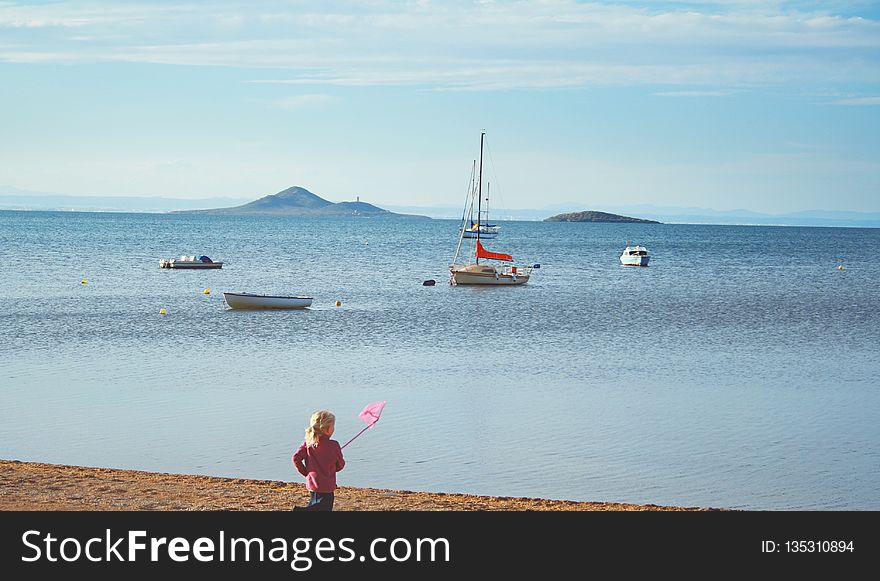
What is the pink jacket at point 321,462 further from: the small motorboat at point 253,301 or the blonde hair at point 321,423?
the small motorboat at point 253,301

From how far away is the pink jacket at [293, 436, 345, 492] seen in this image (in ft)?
31.7

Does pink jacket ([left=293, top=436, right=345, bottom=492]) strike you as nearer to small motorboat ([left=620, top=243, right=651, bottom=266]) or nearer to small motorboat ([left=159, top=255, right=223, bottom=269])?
small motorboat ([left=159, top=255, right=223, bottom=269])

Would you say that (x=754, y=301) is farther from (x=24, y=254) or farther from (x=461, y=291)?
(x=24, y=254)

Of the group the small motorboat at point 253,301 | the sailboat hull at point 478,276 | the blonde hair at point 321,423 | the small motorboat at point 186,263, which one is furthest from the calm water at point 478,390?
the small motorboat at point 186,263

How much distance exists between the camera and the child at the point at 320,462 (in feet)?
31.6

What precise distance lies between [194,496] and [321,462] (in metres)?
4.02

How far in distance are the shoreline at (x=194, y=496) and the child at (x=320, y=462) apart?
8.51 ft

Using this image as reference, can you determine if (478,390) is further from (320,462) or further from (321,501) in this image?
(320,462)

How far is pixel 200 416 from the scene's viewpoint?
20.2 metres

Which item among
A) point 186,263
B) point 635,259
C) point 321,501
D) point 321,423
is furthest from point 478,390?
point 635,259

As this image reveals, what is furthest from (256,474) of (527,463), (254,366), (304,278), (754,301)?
(304,278)

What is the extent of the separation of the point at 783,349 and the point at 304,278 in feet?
134

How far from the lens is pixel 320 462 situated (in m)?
9.68

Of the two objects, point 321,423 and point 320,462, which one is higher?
point 321,423
